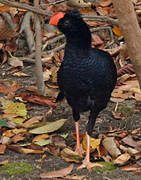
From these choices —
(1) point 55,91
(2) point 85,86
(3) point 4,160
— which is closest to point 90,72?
(2) point 85,86

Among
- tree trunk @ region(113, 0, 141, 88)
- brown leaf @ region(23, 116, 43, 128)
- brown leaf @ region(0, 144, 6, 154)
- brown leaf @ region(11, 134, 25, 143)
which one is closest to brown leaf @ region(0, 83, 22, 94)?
brown leaf @ region(23, 116, 43, 128)

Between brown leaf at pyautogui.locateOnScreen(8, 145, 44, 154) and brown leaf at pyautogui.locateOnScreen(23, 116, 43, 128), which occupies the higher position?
brown leaf at pyautogui.locateOnScreen(8, 145, 44, 154)

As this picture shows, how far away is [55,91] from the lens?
5.75 m

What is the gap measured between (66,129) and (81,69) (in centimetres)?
89

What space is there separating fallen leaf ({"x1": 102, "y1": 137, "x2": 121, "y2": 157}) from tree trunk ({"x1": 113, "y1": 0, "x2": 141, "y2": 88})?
743mm

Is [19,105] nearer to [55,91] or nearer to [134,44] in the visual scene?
[55,91]

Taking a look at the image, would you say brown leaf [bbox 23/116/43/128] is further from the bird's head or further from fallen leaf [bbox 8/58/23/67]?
fallen leaf [bbox 8/58/23/67]

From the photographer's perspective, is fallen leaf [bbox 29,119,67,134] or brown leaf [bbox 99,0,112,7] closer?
fallen leaf [bbox 29,119,67,134]

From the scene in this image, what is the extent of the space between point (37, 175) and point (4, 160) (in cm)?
41

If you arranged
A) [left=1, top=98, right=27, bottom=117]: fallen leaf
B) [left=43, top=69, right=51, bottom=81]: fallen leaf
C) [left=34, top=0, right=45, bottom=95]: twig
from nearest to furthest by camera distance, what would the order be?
[left=1, top=98, right=27, bottom=117]: fallen leaf < [left=34, top=0, right=45, bottom=95]: twig < [left=43, top=69, right=51, bottom=81]: fallen leaf

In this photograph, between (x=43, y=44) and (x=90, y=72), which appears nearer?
(x=90, y=72)

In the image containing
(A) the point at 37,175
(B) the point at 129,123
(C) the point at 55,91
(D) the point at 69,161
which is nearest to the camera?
(A) the point at 37,175

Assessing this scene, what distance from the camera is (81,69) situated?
4.22 meters

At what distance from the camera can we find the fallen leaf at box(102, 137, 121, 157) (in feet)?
14.1
